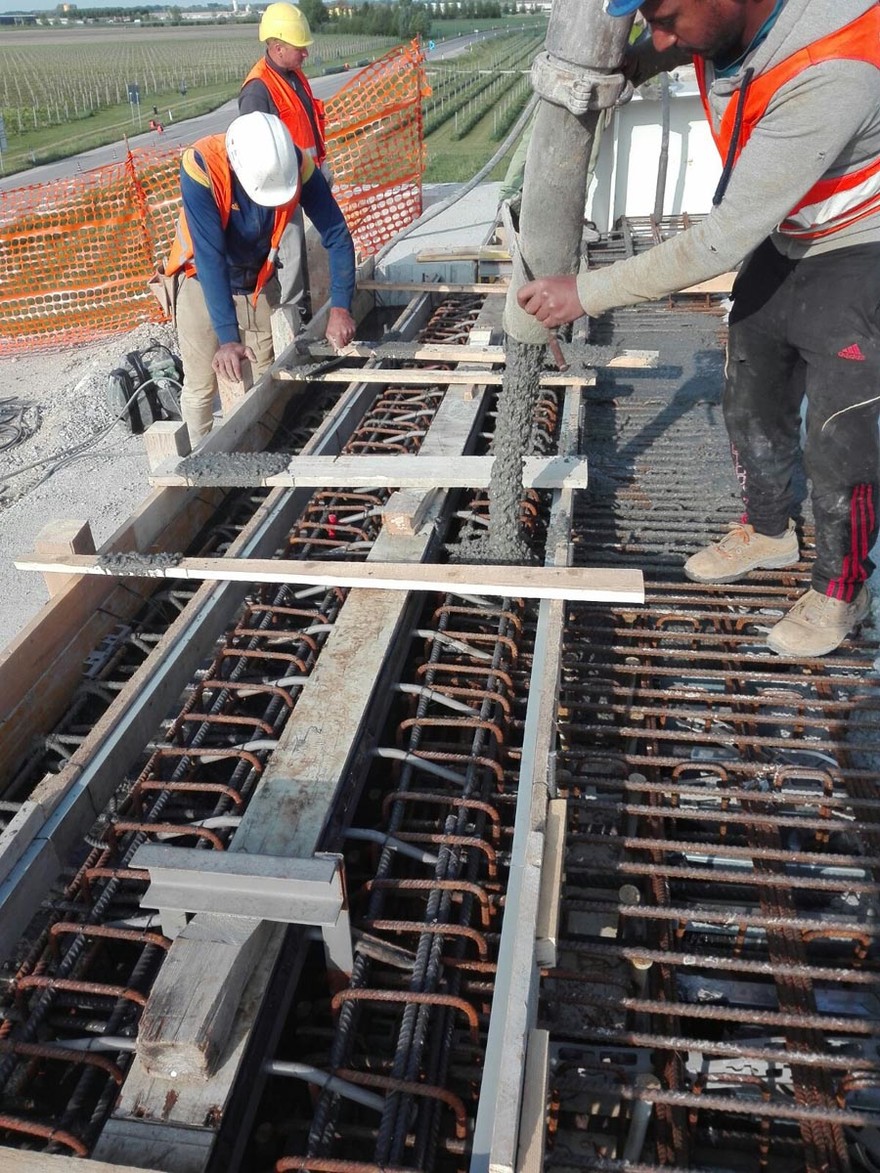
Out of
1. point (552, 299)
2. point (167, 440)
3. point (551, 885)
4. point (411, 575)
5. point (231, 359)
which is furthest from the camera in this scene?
point (231, 359)

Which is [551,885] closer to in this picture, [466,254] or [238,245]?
[238,245]

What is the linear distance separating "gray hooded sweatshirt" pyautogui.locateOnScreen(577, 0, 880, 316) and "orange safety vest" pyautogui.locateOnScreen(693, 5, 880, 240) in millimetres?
24

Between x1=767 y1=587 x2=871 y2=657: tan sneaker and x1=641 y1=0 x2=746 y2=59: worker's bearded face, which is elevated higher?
x1=641 y1=0 x2=746 y2=59: worker's bearded face

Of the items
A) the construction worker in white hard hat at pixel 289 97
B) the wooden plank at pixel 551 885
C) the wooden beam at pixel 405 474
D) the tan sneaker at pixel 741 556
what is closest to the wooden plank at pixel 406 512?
the wooden beam at pixel 405 474

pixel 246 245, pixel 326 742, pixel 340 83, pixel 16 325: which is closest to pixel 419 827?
pixel 326 742

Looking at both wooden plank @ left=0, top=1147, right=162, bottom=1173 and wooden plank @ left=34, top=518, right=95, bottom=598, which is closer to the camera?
wooden plank @ left=0, top=1147, right=162, bottom=1173

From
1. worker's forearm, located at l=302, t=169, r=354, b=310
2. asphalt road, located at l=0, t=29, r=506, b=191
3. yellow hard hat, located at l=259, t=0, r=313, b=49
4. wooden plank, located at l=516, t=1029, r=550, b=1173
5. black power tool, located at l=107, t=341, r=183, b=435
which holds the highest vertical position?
yellow hard hat, located at l=259, t=0, r=313, b=49

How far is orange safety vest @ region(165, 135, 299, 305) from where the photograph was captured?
4707 millimetres

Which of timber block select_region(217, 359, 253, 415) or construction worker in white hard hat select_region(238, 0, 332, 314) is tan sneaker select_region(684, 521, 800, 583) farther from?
construction worker in white hard hat select_region(238, 0, 332, 314)

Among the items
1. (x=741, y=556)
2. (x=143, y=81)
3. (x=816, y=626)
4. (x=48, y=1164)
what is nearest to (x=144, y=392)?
(x=741, y=556)

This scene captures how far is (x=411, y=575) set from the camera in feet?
11.0

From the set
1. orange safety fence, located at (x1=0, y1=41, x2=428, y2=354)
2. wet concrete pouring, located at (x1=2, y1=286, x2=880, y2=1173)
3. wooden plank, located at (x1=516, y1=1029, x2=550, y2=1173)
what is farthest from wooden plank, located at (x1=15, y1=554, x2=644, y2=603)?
orange safety fence, located at (x1=0, y1=41, x2=428, y2=354)

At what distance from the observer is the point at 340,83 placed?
3719 centimetres

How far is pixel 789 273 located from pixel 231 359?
9.68 ft
